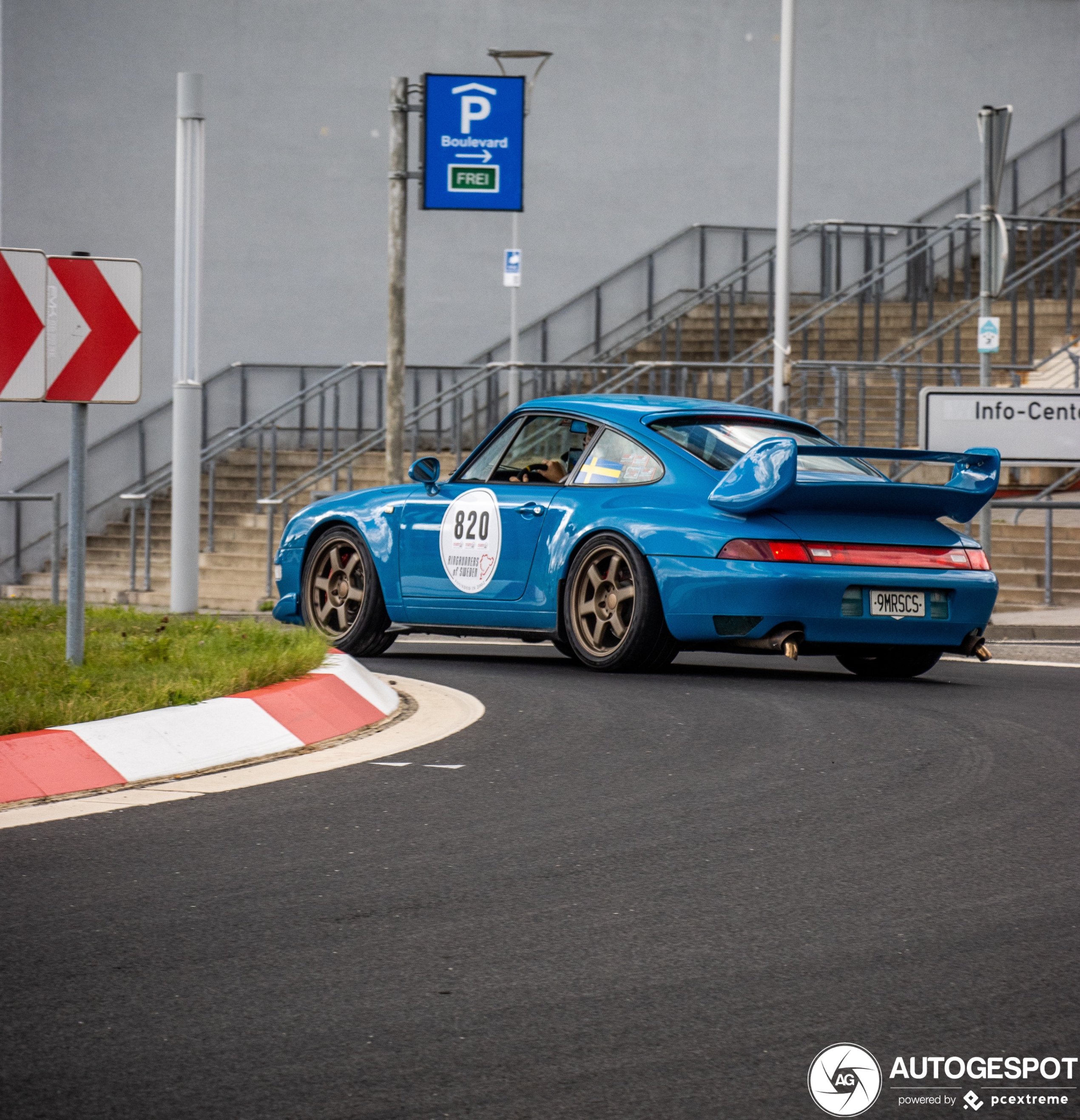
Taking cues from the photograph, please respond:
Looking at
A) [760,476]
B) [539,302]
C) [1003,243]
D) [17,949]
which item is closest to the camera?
[17,949]

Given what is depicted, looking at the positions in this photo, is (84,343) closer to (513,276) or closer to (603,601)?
(603,601)

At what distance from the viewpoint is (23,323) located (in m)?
7.34

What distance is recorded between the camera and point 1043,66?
30.7 meters

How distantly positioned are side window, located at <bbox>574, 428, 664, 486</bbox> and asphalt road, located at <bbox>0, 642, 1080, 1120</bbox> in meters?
2.74

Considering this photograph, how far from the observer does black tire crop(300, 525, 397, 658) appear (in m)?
10.8

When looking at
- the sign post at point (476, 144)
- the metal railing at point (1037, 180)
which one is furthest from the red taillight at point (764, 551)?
the metal railing at point (1037, 180)

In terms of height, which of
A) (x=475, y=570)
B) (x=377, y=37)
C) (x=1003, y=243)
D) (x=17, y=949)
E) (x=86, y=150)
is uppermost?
(x=377, y=37)

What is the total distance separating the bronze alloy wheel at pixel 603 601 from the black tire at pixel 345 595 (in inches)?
61.5

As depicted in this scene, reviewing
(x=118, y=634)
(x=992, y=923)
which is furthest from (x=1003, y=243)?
(x=992, y=923)

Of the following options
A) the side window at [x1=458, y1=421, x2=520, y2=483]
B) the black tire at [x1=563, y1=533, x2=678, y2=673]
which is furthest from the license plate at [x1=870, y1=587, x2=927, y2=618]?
the side window at [x1=458, y1=421, x2=520, y2=483]

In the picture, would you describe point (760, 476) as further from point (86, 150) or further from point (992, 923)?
point (86, 150)

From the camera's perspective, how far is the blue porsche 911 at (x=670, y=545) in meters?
9.01

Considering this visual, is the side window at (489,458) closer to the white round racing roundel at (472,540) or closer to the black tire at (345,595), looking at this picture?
the white round racing roundel at (472,540)

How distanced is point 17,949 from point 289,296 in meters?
23.6
